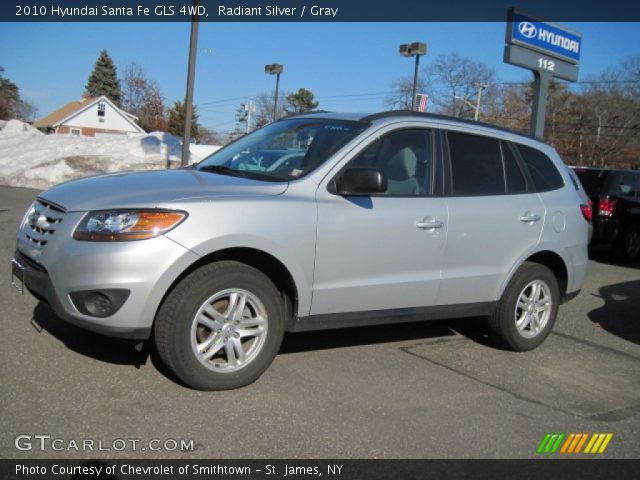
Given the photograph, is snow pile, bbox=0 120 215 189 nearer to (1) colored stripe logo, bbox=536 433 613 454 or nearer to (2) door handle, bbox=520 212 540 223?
(2) door handle, bbox=520 212 540 223

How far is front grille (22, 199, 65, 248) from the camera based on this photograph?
3834mm

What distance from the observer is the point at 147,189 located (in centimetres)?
390

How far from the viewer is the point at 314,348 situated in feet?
17.0

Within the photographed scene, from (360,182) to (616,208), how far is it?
9.87 meters

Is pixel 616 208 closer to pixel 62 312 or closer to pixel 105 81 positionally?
pixel 62 312

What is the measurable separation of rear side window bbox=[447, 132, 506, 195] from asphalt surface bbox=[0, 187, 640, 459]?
55.8 inches

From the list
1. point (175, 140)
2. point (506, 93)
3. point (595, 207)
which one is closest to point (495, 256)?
point (595, 207)

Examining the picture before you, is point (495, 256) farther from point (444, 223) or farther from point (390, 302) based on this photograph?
point (390, 302)

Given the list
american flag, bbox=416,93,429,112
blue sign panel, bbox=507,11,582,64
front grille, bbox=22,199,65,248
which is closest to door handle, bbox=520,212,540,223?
front grille, bbox=22,199,65,248

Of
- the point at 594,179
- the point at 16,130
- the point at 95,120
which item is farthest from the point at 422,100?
the point at 95,120

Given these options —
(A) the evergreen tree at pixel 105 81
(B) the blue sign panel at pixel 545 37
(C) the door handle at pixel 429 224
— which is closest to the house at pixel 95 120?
(A) the evergreen tree at pixel 105 81

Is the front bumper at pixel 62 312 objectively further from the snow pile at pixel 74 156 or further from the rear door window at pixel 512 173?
the snow pile at pixel 74 156

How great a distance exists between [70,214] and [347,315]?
193cm

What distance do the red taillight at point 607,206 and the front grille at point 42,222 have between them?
10977 mm
